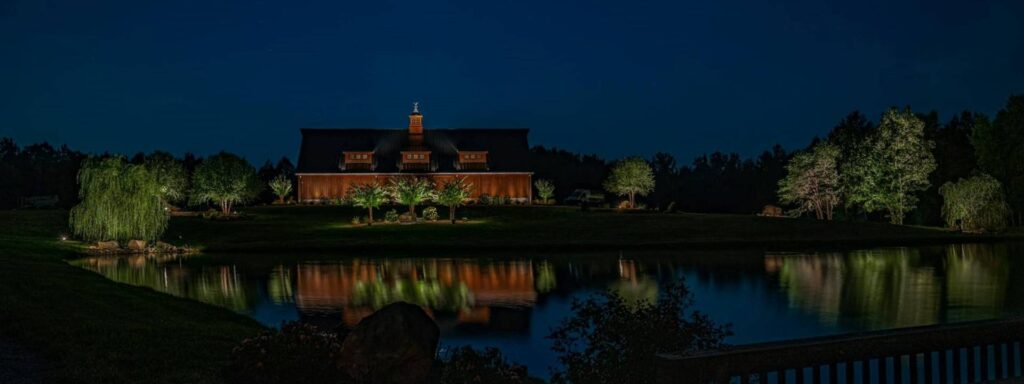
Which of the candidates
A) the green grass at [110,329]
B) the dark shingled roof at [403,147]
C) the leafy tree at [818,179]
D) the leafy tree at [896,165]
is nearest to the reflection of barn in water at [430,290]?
the green grass at [110,329]

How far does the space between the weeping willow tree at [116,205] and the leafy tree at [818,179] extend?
1937 inches

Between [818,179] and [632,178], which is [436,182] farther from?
[818,179]

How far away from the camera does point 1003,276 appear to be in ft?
102

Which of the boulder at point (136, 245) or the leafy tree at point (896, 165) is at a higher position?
the leafy tree at point (896, 165)

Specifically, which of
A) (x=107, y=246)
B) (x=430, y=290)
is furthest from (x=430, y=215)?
(x=430, y=290)

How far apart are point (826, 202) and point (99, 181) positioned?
55.3m

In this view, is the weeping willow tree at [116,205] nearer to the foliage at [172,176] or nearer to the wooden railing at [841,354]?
the foliage at [172,176]

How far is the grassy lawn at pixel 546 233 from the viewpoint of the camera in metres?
49.2

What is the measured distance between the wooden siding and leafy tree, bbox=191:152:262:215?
5395 millimetres

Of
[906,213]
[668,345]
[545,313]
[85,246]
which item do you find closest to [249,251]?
[85,246]

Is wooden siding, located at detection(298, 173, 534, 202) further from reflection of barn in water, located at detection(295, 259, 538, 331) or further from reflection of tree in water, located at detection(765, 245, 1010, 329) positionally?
reflection of tree in water, located at detection(765, 245, 1010, 329)

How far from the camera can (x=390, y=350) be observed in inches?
392

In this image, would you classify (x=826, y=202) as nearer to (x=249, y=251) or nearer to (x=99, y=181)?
(x=249, y=251)

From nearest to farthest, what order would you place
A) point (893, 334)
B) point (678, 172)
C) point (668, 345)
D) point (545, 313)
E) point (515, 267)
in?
1. point (893, 334)
2. point (668, 345)
3. point (545, 313)
4. point (515, 267)
5. point (678, 172)
